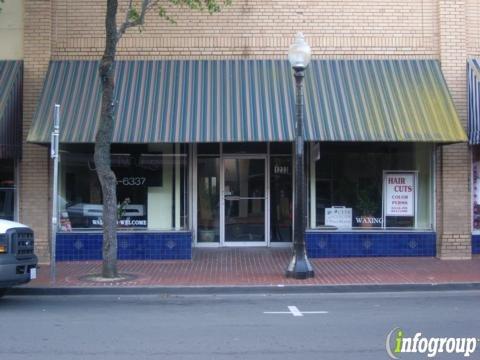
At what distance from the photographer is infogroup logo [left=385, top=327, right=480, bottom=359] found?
24.2 ft

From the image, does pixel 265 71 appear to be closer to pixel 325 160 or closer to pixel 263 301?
pixel 325 160

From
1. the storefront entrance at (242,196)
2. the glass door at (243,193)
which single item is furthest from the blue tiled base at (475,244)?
the glass door at (243,193)

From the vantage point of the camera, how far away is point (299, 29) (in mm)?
15766

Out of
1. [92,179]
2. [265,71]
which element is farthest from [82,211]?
[265,71]

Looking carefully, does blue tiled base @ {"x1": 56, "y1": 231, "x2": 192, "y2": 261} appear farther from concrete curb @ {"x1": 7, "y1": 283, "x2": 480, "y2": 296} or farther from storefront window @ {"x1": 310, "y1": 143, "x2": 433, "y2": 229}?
storefront window @ {"x1": 310, "y1": 143, "x2": 433, "y2": 229}

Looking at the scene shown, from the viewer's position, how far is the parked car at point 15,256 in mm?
10141

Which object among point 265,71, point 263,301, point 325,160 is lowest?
point 263,301

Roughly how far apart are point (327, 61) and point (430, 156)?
3.43 metres

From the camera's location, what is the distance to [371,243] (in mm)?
15438

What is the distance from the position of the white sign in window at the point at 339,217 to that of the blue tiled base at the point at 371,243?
438mm

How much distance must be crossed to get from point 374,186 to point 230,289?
554 cm

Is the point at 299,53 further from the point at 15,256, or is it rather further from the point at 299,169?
the point at 15,256

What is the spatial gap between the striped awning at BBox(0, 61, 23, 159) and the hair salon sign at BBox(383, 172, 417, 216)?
885 centimetres

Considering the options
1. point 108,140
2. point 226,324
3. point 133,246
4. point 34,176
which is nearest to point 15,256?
point 108,140
